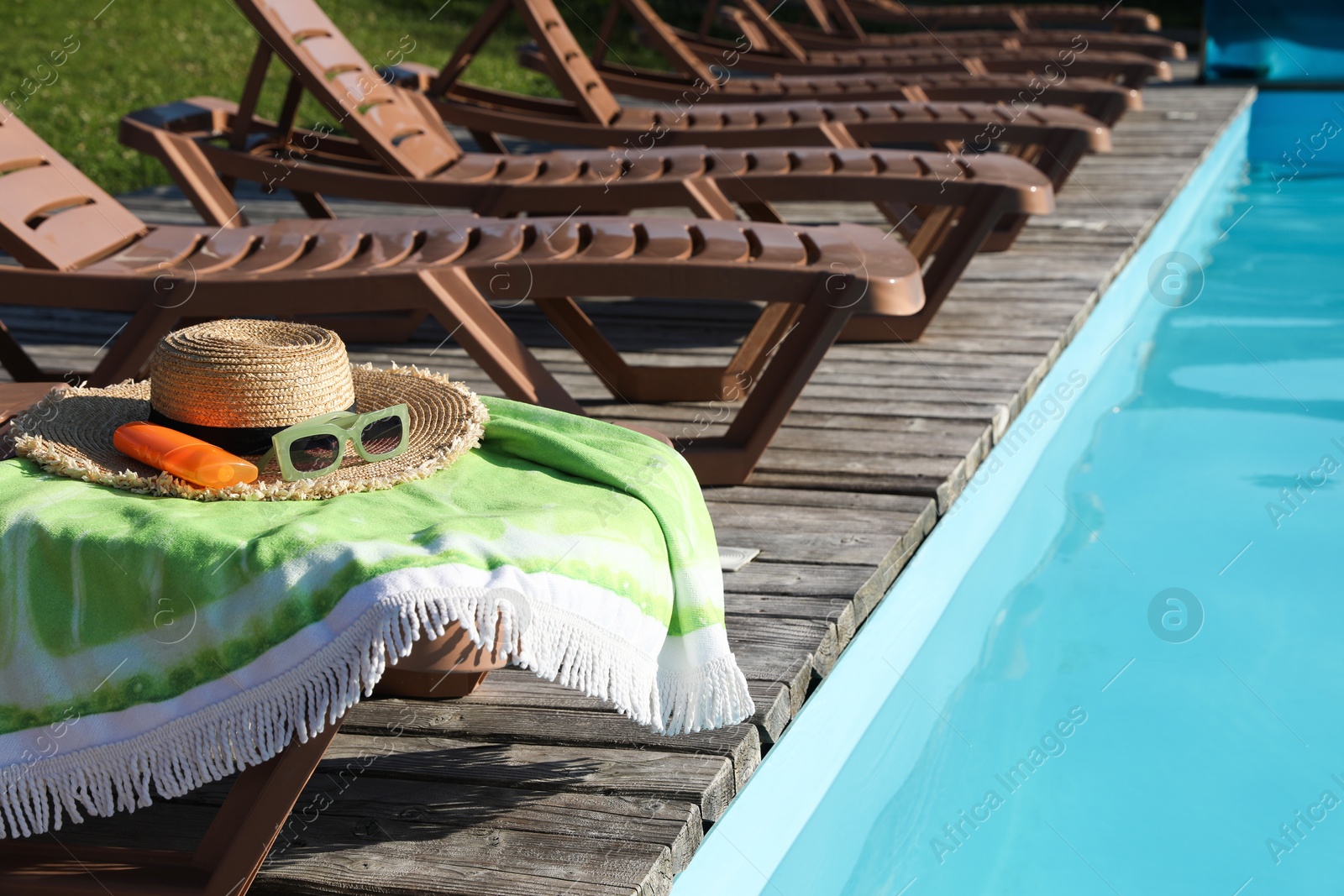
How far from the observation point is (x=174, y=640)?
1499 millimetres

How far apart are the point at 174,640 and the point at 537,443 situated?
594mm

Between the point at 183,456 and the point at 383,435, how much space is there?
0.30 meters

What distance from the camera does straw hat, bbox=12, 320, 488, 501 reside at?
1.74 meters

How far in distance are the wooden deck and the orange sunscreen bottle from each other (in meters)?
0.49

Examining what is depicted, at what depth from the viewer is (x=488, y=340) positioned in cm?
287

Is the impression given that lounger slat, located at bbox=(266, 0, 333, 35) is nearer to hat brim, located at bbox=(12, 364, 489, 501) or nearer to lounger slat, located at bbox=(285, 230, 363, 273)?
lounger slat, located at bbox=(285, 230, 363, 273)

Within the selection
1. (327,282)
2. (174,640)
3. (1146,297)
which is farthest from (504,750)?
(1146,297)

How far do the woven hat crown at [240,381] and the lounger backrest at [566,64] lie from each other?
11.7 ft

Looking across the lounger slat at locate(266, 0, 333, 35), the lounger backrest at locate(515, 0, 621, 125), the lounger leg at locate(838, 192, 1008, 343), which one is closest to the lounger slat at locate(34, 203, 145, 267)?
the lounger slat at locate(266, 0, 333, 35)

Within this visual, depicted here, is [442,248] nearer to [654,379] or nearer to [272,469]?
[654,379]

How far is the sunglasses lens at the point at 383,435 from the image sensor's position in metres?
1.92

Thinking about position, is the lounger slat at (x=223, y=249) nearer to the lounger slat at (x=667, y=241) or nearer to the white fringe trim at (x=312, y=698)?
the lounger slat at (x=667, y=241)

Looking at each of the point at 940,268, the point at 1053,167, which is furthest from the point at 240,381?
the point at 1053,167

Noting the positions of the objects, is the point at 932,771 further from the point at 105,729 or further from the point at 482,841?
the point at 105,729
